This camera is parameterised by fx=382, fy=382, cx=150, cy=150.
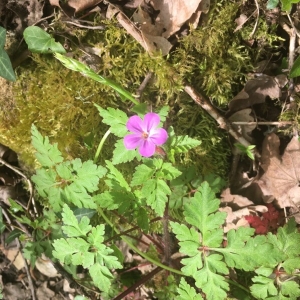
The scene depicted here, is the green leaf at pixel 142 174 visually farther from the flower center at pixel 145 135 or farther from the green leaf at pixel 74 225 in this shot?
the green leaf at pixel 74 225

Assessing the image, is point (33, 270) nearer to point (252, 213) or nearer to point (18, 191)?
point (18, 191)

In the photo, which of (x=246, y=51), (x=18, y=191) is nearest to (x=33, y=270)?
(x=18, y=191)

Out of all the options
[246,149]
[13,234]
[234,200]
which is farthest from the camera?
[13,234]

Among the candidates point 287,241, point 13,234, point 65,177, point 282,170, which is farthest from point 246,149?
point 13,234

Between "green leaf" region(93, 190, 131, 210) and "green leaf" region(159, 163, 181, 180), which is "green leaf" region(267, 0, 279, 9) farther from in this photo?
"green leaf" region(93, 190, 131, 210)

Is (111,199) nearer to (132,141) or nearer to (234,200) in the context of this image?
(132,141)

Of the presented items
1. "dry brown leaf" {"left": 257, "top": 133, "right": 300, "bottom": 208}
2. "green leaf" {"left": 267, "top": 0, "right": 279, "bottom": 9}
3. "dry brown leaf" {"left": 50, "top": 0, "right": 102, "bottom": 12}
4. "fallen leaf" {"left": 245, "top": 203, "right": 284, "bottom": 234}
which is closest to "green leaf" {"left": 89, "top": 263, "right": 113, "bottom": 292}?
"fallen leaf" {"left": 245, "top": 203, "right": 284, "bottom": 234}

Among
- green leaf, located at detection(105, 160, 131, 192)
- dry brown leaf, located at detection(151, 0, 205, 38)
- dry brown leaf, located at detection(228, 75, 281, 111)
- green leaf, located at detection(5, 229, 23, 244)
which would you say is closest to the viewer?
green leaf, located at detection(105, 160, 131, 192)
